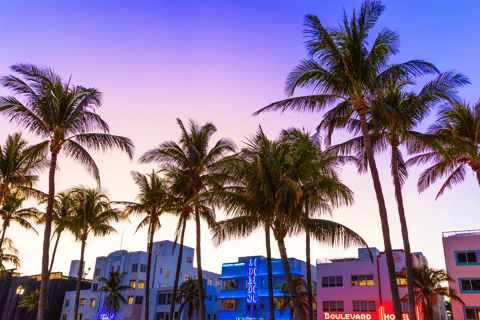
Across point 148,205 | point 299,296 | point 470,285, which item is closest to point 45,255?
point 148,205

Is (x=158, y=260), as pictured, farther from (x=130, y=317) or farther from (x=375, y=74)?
(x=375, y=74)

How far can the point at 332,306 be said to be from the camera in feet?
155

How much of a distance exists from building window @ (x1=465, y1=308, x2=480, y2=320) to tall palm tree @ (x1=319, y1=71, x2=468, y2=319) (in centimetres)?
2090

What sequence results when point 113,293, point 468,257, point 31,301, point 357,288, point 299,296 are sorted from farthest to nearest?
point 31,301 → point 113,293 → point 299,296 → point 357,288 → point 468,257

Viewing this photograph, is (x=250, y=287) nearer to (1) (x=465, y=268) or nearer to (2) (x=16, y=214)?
(1) (x=465, y=268)

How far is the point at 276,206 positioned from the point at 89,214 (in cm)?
2503

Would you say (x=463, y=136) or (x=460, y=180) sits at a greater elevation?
(x=463, y=136)

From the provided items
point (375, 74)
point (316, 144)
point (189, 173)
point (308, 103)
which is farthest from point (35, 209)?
point (375, 74)

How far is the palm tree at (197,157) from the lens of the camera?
27.5m

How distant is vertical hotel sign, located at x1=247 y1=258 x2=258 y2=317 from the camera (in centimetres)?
5809

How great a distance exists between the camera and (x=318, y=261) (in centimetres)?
5009

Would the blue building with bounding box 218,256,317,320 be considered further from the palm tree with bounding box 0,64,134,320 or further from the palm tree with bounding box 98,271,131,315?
the palm tree with bounding box 0,64,134,320

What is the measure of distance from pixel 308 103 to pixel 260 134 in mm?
2823

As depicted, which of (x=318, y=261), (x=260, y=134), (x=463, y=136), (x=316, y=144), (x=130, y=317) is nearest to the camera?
(x=260, y=134)
